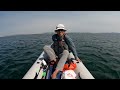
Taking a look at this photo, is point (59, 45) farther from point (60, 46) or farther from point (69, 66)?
point (69, 66)

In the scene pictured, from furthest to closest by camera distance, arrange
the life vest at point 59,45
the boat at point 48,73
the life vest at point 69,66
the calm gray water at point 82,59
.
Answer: the calm gray water at point 82,59, the life vest at point 59,45, the life vest at point 69,66, the boat at point 48,73

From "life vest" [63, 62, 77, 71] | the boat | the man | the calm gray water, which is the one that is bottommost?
the calm gray water

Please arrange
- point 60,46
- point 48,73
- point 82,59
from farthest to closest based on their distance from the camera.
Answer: point 82,59 < point 60,46 < point 48,73

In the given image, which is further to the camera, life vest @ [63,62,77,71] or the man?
the man

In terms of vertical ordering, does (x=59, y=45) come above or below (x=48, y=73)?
above

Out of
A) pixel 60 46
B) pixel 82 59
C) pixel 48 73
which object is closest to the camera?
pixel 48 73

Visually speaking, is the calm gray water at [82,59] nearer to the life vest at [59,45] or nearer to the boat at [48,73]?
the boat at [48,73]

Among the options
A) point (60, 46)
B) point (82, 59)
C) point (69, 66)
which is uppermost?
point (60, 46)

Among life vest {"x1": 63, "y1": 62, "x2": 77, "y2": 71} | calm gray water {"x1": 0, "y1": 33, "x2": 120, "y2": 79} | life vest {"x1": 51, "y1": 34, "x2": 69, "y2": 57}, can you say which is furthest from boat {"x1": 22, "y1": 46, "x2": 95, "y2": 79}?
calm gray water {"x1": 0, "y1": 33, "x2": 120, "y2": 79}

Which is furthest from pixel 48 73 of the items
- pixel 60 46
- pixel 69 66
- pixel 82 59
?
pixel 82 59

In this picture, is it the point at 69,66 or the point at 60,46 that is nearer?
the point at 69,66

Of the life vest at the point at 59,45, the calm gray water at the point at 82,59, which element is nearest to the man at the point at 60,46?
the life vest at the point at 59,45

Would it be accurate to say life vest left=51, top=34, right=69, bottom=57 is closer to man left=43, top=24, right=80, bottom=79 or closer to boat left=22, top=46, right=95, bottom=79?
man left=43, top=24, right=80, bottom=79
